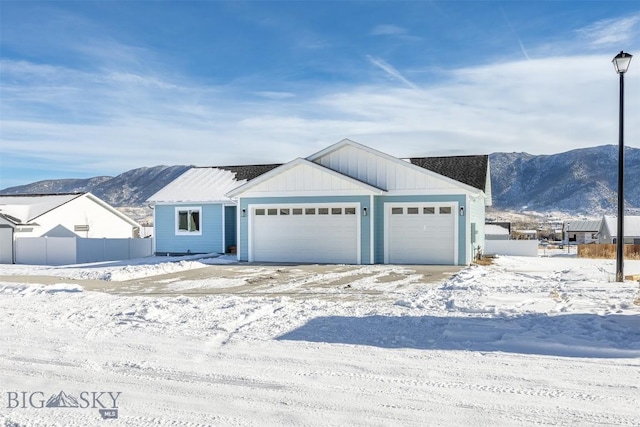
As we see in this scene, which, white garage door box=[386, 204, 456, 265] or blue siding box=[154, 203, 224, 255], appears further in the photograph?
blue siding box=[154, 203, 224, 255]

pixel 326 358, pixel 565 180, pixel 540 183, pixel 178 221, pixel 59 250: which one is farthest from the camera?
pixel 540 183

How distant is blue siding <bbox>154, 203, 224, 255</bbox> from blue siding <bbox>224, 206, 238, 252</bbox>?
21 cm

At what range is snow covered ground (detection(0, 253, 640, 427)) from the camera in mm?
4410

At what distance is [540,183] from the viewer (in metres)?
146

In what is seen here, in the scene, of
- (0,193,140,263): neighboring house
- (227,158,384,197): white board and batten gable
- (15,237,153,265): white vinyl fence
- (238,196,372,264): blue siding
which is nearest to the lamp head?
(227,158,384,197): white board and batten gable

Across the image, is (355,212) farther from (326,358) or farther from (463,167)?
(326,358)

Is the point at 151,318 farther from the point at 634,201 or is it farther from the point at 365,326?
the point at 634,201

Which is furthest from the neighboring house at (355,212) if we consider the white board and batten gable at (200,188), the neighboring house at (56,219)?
the neighboring house at (56,219)

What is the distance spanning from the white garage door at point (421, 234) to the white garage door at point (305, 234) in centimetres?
132

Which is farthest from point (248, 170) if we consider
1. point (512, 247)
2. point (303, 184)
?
point (512, 247)

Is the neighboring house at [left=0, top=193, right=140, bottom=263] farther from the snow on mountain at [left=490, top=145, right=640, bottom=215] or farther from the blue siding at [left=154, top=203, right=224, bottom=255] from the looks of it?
the snow on mountain at [left=490, top=145, right=640, bottom=215]

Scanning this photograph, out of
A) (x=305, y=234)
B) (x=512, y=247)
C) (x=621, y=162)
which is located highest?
(x=621, y=162)

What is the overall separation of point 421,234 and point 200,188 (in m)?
10.7

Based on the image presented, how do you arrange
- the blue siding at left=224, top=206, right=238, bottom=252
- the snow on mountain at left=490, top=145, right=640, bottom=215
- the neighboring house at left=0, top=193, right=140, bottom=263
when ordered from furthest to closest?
the snow on mountain at left=490, top=145, right=640, bottom=215, the neighboring house at left=0, top=193, right=140, bottom=263, the blue siding at left=224, top=206, right=238, bottom=252
